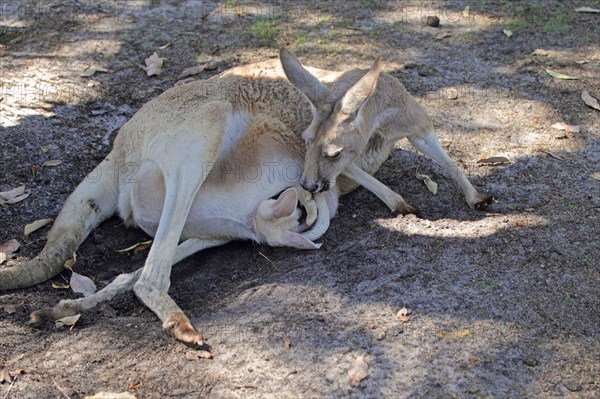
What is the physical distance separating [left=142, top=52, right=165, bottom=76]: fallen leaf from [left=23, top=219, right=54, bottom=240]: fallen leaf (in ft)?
6.45

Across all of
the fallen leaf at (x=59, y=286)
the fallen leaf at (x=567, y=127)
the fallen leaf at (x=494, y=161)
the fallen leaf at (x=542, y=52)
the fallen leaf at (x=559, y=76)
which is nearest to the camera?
the fallen leaf at (x=59, y=286)

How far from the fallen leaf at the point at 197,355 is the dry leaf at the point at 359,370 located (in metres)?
0.60

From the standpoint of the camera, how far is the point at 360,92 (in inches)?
159

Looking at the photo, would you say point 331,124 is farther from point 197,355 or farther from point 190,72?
point 190,72

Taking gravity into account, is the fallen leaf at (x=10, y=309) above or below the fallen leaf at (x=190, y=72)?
below

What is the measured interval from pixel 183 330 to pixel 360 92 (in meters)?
1.58

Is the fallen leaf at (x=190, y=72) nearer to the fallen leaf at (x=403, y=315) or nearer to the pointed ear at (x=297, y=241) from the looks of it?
the pointed ear at (x=297, y=241)

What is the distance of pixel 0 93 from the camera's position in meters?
5.54

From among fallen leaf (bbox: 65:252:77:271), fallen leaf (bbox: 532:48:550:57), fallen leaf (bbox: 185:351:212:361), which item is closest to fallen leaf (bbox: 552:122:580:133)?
fallen leaf (bbox: 532:48:550:57)

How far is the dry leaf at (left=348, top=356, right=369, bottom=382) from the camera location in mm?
2926

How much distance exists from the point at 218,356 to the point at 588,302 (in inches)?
63.6

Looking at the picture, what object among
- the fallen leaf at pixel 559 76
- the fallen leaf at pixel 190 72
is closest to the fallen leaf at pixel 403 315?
the fallen leaf at pixel 559 76

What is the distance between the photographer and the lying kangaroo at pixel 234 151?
3.94 metres

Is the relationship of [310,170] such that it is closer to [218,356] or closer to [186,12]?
[218,356]
